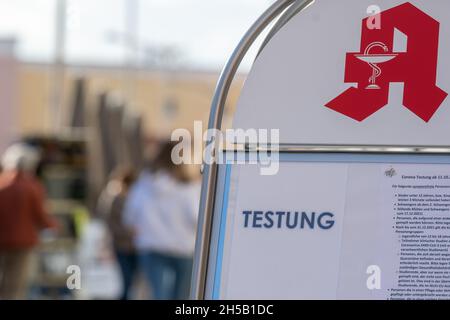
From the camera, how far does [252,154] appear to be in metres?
3.09

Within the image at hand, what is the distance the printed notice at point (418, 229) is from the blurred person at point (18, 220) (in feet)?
20.9

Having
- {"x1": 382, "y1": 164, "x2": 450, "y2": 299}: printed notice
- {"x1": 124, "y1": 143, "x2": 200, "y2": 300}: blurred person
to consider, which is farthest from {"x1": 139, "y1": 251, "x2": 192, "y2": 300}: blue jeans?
{"x1": 382, "y1": 164, "x2": 450, "y2": 299}: printed notice

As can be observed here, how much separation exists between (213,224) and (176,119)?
4002cm

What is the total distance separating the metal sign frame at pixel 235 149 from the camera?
3043mm

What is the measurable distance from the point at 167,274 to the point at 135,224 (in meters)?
0.57

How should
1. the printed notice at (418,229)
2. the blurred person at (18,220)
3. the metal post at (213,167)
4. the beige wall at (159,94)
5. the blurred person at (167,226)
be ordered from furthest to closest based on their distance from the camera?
the beige wall at (159,94) < the blurred person at (18,220) < the blurred person at (167,226) < the metal post at (213,167) < the printed notice at (418,229)

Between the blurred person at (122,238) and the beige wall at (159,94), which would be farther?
the beige wall at (159,94)

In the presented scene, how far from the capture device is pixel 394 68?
9.83 feet

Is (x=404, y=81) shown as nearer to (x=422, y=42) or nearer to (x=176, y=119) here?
(x=422, y=42)

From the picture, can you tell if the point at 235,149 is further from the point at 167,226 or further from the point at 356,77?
the point at 167,226

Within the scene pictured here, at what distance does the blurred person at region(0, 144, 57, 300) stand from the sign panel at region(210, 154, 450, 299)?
6092mm

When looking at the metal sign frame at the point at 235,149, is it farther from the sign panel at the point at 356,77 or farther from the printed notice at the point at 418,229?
the printed notice at the point at 418,229

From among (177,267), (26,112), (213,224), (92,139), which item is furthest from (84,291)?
(26,112)

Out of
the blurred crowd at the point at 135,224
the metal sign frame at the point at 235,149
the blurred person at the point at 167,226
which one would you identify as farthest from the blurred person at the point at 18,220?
the metal sign frame at the point at 235,149
